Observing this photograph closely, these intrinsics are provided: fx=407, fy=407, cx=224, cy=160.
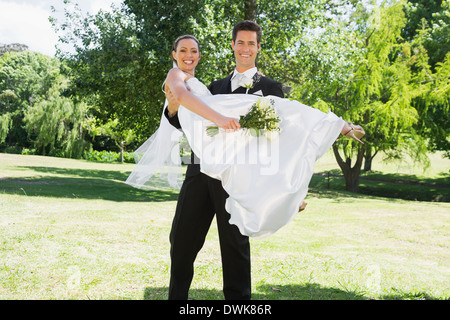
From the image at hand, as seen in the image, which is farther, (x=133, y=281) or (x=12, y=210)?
(x=12, y=210)

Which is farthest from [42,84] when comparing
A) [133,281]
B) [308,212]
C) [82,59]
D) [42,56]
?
[133,281]

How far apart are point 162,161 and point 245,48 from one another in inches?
53.6

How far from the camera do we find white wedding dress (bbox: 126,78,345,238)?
2.88 m

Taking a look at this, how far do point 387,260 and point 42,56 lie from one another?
5569 centimetres

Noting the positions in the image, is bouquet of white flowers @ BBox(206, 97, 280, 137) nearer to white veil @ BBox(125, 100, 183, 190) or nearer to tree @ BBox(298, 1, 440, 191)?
white veil @ BBox(125, 100, 183, 190)

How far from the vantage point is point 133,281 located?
507 cm

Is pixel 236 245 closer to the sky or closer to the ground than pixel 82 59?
closer to the ground

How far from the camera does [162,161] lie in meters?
3.91

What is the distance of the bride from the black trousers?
16cm

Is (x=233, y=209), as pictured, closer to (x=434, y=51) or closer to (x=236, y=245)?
(x=236, y=245)

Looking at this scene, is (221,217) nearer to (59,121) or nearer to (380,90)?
(380,90)

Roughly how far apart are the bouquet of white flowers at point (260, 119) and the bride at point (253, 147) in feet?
0.12

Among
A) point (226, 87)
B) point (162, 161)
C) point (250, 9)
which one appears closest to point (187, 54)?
point (226, 87)

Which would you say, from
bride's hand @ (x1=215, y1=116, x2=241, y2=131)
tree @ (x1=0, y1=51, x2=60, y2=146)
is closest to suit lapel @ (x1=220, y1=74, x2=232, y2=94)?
bride's hand @ (x1=215, y1=116, x2=241, y2=131)
